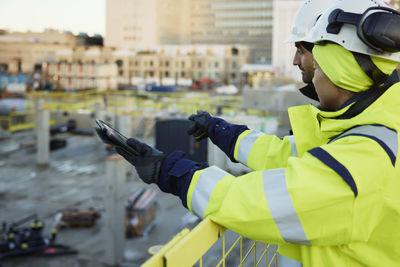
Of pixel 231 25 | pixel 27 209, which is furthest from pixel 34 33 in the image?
pixel 27 209

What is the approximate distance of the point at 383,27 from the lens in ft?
4.27

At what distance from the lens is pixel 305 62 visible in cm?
197

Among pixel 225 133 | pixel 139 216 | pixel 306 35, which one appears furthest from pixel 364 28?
pixel 139 216

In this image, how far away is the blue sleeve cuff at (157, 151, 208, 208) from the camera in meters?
1.35

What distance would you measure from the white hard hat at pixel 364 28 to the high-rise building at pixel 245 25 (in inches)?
2967

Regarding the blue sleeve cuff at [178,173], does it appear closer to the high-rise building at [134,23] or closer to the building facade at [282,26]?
the building facade at [282,26]

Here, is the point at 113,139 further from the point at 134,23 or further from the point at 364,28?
the point at 134,23

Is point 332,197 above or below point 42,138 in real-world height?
above

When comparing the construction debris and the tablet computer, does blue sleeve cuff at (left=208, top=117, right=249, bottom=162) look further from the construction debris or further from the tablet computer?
the construction debris

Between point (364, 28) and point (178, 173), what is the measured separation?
2.42 ft

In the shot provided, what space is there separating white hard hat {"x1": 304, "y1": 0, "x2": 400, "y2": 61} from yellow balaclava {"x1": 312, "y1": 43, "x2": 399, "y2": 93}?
2 cm

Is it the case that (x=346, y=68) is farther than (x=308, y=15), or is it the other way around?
(x=308, y=15)

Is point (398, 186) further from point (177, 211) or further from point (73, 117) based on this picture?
point (73, 117)

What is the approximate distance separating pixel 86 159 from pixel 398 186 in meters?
17.1
